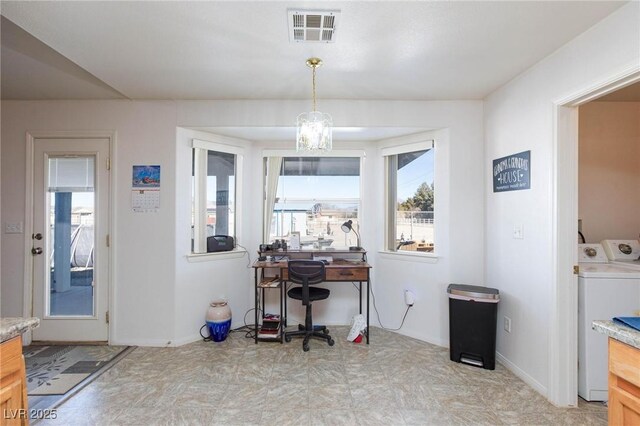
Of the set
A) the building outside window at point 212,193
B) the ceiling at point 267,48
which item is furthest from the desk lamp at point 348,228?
the ceiling at point 267,48

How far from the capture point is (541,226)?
2258mm

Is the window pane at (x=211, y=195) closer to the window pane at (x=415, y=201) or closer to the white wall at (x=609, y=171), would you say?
the window pane at (x=415, y=201)

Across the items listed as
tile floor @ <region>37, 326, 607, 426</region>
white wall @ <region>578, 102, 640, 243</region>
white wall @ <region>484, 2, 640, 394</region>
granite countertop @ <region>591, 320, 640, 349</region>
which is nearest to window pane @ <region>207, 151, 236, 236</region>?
tile floor @ <region>37, 326, 607, 426</region>

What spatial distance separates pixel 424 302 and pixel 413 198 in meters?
1.18

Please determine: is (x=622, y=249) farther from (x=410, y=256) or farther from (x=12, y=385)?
(x=12, y=385)

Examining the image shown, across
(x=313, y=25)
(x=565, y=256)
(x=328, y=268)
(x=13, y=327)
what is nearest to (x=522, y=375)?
(x=565, y=256)

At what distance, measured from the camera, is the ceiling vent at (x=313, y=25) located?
173cm

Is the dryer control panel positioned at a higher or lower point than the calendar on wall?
lower

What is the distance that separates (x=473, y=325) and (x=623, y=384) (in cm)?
167

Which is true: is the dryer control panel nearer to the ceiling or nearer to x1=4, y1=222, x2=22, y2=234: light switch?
the ceiling

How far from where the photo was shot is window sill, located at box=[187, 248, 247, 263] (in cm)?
317

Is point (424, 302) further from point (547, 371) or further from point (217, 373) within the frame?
point (217, 373)

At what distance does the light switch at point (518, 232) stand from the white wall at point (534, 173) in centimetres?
4

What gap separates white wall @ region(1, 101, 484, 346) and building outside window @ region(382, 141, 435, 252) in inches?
8.1
